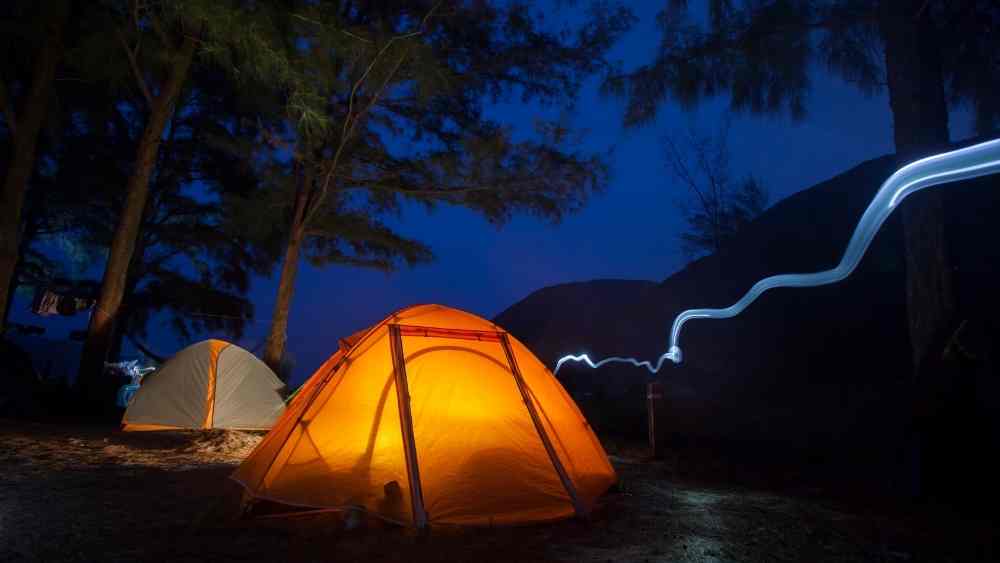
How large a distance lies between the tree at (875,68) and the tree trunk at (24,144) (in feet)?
32.3

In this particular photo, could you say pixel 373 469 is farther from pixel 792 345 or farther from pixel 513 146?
pixel 792 345

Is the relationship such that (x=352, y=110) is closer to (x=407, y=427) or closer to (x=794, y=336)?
(x=407, y=427)

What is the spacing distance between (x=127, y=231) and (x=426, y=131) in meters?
6.43

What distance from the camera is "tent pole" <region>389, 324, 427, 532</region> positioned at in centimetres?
425

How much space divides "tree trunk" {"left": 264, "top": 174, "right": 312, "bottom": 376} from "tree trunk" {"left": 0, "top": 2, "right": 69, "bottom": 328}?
4.71 m

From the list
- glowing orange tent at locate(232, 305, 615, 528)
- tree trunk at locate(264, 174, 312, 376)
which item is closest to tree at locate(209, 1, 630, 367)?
tree trunk at locate(264, 174, 312, 376)

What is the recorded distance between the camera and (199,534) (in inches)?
161

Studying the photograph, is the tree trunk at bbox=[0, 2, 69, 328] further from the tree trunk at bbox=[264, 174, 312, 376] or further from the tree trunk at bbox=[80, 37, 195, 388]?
the tree trunk at bbox=[264, 174, 312, 376]

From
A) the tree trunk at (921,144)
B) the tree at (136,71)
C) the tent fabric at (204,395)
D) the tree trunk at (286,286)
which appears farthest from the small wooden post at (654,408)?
the tree trunk at (286,286)

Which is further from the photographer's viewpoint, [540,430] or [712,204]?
[712,204]

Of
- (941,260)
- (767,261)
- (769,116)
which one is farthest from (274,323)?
(767,261)

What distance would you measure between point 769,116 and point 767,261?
1580 centimetres

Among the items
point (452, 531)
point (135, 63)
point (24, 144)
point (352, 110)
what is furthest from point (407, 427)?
point (135, 63)

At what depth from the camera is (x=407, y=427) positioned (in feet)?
15.2
